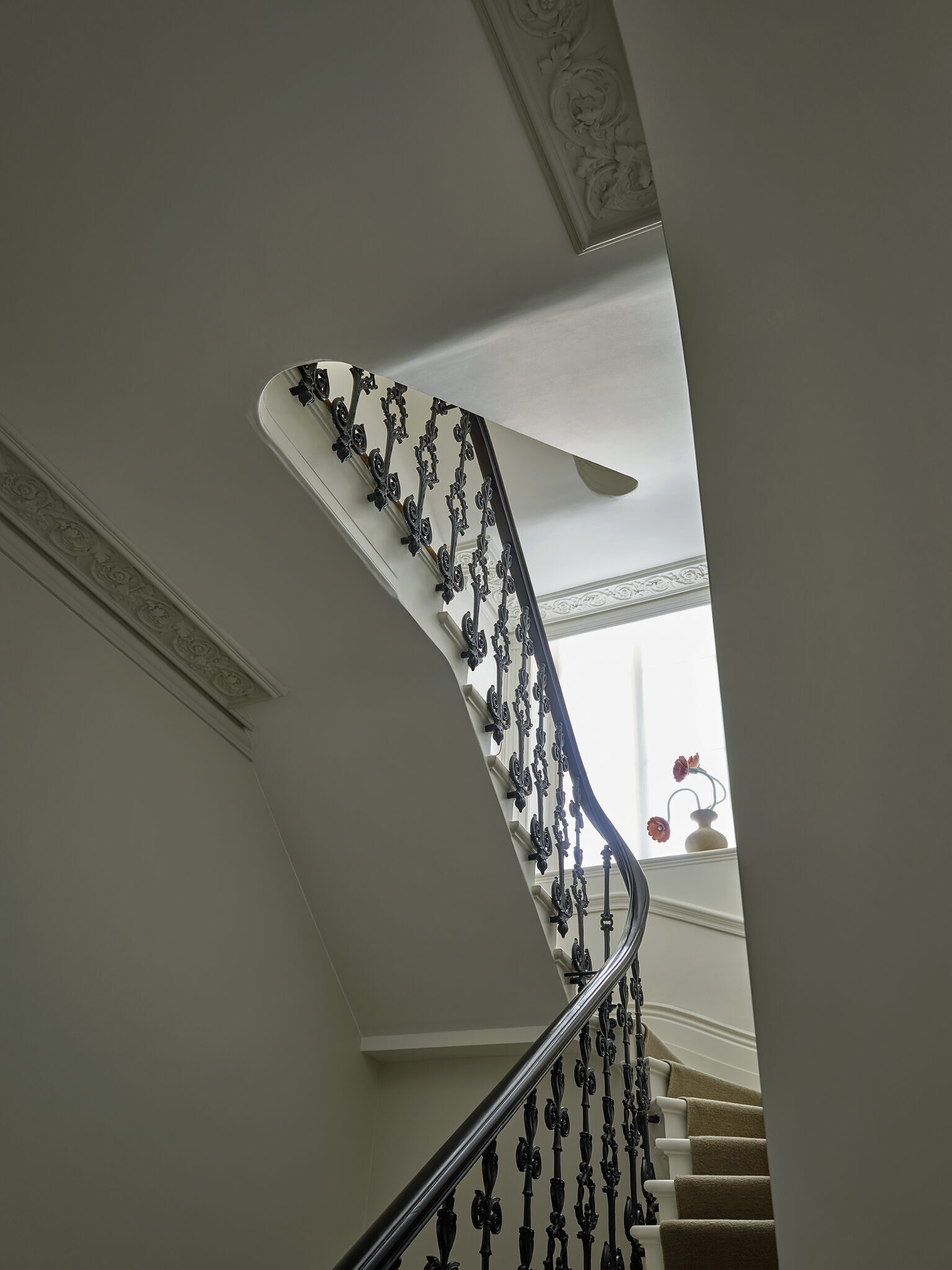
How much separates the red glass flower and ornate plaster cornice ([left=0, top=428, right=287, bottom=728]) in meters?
2.74

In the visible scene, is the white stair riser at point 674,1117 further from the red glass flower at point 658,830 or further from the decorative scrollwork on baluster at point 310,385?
the decorative scrollwork on baluster at point 310,385

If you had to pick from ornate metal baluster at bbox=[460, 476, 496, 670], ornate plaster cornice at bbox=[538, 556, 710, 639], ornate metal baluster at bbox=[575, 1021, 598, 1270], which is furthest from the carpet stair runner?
ornate plaster cornice at bbox=[538, 556, 710, 639]

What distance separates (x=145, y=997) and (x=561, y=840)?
1909 millimetres

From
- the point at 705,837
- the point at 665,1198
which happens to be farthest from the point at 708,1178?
the point at 705,837

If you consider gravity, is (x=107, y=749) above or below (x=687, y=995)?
above

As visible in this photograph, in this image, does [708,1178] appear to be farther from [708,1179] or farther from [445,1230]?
[445,1230]

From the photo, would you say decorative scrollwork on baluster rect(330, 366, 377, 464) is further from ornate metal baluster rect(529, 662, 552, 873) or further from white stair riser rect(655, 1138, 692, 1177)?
white stair riser rect(655, 1138, 692, 1177)

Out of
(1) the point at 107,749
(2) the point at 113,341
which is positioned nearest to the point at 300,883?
(1) the point at 107,749

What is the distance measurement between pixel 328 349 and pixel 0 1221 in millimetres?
2676

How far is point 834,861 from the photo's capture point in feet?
3.18

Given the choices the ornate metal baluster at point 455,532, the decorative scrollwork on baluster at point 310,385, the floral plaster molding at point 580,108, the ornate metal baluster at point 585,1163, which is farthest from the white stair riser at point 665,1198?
the floral plaster molding at point 580,108

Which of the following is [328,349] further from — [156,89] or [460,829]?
[460,829]

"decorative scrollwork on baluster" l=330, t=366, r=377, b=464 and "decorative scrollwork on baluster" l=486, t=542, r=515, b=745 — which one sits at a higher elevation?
"decorative scrollwork on baluster" l=330, t=366, r=377, b=464

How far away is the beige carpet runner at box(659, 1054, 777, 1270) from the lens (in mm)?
2645
